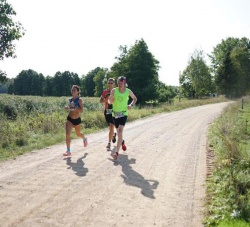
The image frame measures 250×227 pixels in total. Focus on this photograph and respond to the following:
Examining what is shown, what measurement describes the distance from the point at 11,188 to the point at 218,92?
217ft

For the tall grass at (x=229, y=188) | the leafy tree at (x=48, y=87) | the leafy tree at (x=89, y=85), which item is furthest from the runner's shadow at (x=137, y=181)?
the leafy tree at (x=89, y=85)

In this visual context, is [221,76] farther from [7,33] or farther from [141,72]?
[7,33]

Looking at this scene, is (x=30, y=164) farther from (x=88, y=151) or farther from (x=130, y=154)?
(x=130, y=154)

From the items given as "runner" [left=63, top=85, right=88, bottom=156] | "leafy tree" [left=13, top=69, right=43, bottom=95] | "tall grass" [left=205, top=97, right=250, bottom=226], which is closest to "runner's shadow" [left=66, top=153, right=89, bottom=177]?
"runner" [left=63, top=85, right=88, bottom=156]

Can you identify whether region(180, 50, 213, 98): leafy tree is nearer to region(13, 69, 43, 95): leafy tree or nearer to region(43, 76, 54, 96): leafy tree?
region(43, 76, 54, 96): leafy tree

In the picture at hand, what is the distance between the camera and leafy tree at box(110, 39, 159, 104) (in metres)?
46.9

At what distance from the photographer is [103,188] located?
5.63m

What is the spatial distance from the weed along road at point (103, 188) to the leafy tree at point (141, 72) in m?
37.8

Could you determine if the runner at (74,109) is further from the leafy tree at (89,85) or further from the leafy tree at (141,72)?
the leafy tree at (89,85)

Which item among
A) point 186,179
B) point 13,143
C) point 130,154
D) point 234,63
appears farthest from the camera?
point 234,63

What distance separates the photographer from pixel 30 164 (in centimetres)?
744

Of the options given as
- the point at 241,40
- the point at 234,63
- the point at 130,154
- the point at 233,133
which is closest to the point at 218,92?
the point at 234,63

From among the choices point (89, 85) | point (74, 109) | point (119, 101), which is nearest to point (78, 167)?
point (74, 109)

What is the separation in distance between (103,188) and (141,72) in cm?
4328
